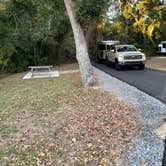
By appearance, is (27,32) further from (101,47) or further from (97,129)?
(97,129)

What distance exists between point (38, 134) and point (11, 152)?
1131 millimetres

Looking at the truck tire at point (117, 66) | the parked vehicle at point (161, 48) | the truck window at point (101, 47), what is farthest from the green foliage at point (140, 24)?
the truck tire at point (117, 66)

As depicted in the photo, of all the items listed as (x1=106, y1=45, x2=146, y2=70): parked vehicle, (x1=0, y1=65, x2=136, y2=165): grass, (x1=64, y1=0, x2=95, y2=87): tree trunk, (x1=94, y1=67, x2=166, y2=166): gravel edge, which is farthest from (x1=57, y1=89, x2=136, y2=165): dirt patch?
(x1=106, y1=45, x2=146, y2=70): parked vehicle

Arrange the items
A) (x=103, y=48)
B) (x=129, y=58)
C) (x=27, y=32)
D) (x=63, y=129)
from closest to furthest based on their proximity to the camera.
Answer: (x=63, y=129), (x=129, y=58), (x=27, y=32), (x=103, y=48)

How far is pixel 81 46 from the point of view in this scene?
14422 mm

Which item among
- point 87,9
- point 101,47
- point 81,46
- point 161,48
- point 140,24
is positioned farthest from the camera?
point 161,48

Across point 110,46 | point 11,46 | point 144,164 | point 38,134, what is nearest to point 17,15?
point 11,46

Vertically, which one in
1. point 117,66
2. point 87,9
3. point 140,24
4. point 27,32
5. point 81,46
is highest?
point 87,9

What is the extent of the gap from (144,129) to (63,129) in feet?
5.82

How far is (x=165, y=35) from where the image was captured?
1625 inches

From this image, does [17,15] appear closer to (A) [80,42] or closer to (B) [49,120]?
(A) [80,42]

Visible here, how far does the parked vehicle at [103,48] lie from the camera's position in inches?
1119

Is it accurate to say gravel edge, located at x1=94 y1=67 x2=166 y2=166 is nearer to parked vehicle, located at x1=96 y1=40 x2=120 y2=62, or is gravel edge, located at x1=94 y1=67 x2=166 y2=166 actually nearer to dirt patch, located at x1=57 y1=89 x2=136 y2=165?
dirt patch, located at x1=57 y1=89 x2=136 y2=165

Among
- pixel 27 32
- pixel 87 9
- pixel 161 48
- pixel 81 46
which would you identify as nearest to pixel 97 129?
pixel 81 46
